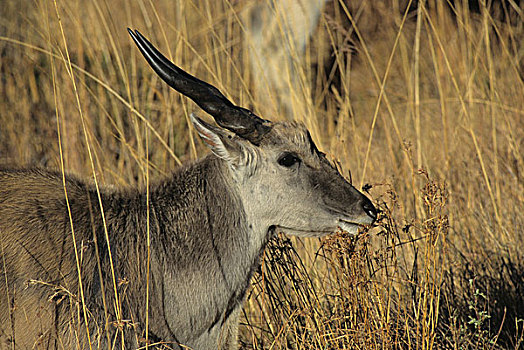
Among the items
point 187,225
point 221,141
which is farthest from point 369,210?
point 187,225

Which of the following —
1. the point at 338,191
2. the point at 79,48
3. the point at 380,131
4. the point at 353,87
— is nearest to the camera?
the point at 338,191

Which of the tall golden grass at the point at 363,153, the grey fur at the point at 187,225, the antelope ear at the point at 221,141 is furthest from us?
the tall golden grass at the point at 363,153

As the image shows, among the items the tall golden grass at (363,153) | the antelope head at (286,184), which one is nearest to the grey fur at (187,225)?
the antelope head at (286,184)

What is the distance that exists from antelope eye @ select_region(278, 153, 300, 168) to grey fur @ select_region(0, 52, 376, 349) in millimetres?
18

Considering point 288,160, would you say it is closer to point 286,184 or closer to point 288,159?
point 288,159

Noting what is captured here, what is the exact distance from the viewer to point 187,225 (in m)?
3.45

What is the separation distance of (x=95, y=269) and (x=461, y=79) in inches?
198

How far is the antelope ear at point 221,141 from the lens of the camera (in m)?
3.31

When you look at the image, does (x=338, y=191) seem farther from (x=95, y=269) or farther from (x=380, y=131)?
(x=380, y=131)

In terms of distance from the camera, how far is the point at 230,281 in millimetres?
3469

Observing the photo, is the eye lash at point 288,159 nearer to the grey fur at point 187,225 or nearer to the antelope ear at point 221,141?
the grey fur at point 187,225

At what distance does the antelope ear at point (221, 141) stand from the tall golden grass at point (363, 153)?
0.30 m

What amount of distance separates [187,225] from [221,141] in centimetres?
50

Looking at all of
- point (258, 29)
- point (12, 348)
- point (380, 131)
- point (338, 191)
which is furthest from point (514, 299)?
point (258, 29)
